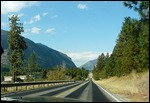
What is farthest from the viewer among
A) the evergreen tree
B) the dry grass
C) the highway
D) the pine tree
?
the evergreen tree

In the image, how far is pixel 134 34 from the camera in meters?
24.2

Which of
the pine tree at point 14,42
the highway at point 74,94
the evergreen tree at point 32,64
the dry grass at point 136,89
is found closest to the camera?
the highway at point 74,94

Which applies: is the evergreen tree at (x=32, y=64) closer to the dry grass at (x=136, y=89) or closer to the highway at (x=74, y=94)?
the dry grass at (x=136, y=89)

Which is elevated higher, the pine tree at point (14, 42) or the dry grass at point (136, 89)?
the pine tree at point (14, 42)

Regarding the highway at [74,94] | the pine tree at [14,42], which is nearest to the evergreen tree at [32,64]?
the pine tree at [14,42]

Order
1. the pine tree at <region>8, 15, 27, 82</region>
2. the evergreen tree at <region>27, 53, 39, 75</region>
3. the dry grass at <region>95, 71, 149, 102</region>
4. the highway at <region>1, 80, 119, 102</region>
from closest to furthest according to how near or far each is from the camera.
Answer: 1. the highway at <region>1, 80, 119, 102</region>
2. the dry grass at <region>95, 71, 149, 102</region>
3. the pine tree at <region>8, 15, 27, 82</region>
4. the evergreen tree at <region>27, 53, 39, 75</region>

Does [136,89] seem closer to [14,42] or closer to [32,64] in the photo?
[14,42]

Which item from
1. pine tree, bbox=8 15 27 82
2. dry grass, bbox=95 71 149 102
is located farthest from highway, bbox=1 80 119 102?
pine tree, bbox=8 15 27 82

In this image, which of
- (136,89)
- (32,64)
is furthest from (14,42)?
(32,64)

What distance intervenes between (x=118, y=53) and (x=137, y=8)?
75675 mm

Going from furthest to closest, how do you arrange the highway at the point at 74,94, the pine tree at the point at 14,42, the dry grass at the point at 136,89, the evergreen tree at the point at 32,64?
the evergreen tree at the point at 32,64 → the pine tree at the point at 14,42 → the dry grass at the point at 136,89 → the highway at the point at 74,94

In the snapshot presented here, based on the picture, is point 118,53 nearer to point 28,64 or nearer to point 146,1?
point 146,1

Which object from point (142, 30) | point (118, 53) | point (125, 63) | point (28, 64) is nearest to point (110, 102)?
point (142, 30)

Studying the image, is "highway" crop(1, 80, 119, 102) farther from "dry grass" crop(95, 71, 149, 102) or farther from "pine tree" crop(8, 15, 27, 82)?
"pine tree" crop(8, 15, 27, 82)
